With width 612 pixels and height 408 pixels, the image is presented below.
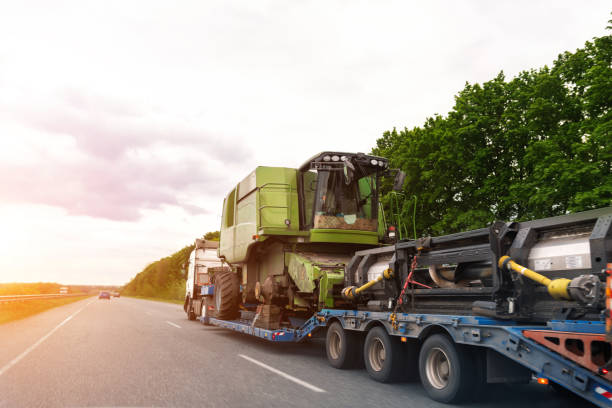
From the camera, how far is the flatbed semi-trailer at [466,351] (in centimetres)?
453

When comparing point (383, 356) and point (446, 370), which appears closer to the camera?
point (446, 370)

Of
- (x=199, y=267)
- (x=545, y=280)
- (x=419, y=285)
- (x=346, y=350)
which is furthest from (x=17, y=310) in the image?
(x=545, y=280)

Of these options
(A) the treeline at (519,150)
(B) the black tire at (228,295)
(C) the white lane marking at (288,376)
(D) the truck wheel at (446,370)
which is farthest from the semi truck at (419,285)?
(A) the treeline at (519,150)

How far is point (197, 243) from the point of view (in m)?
21.9

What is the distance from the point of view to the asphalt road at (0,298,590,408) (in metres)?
6.07

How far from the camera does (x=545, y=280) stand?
5.04 m

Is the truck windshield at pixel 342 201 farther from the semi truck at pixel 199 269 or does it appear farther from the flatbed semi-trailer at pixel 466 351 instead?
the semi truck at pixel 199 269

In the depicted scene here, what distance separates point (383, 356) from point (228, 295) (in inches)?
287

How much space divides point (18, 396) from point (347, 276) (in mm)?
5373

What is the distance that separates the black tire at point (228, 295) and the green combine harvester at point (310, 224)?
4.57 feet

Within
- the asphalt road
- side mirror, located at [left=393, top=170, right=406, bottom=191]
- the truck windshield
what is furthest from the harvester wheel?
side mirror, located at [left=393, top=170, right=406, bottom=191]

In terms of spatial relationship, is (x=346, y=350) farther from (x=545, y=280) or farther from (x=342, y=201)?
(x=545, y=280)

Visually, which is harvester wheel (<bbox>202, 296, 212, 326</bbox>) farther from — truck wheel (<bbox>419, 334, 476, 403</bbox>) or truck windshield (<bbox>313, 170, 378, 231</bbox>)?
truck wheel (<bbox>419, 334, 476, 403</bbox>)

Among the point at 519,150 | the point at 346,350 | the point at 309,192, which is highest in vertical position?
the point at 519,150
